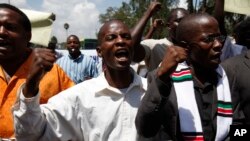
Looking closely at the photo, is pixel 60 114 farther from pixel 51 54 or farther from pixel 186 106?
pixel 186 106

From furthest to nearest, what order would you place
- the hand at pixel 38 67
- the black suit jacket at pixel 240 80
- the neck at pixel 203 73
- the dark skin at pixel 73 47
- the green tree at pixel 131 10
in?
the green tree at pixel 131 10
the dark skin at pixel 73 47
the black suit jacket at pixel 240 80
the neck at pixel 203 73
the hand at pixel 38 67

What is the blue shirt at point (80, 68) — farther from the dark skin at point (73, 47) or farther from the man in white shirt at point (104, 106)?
the man in white shirt at point (104, 106)

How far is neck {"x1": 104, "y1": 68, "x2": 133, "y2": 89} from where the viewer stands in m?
2.70

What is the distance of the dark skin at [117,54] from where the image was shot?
2682mm

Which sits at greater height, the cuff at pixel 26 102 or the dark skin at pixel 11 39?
the dark skin at pixel 11 39

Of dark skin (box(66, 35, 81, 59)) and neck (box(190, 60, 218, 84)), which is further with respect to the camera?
dark skin (box(66, 35, 81, 59))

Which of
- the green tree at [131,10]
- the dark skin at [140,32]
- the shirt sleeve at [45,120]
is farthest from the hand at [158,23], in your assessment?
the green tree at [131,10]

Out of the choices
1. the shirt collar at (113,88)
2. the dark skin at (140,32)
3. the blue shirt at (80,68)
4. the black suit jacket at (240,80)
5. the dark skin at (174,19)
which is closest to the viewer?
the shirt collar at (113,88)

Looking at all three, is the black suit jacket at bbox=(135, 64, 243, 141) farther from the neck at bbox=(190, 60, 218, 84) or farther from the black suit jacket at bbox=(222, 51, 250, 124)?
the black suit jacket at bbox=(222, 51, 250, 124)

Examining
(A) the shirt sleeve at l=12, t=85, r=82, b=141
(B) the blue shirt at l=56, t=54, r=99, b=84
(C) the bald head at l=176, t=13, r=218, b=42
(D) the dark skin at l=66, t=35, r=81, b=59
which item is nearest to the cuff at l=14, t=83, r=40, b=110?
(A) the shirt sleeve at l=12, t=85, r=82, b=141

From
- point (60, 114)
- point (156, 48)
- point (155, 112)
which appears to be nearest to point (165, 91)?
point (155, 112)

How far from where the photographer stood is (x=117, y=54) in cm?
270

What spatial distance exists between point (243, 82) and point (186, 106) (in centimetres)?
87

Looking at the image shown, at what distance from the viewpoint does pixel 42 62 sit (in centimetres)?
224
